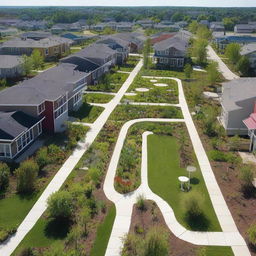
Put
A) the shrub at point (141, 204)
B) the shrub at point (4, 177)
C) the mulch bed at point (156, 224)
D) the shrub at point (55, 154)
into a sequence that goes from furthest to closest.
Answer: the shrub at point (55, 154) < the shrub at point (4, 177) < the shrub at point (141, 204) < the mulch bed at point (156, 224)

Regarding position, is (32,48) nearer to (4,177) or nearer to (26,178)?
(4,177)

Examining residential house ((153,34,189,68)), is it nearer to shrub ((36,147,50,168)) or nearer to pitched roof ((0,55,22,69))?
pitched roof ((0,55,22,69))

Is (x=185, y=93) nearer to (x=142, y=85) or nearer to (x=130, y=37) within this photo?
(x=142, y=85)

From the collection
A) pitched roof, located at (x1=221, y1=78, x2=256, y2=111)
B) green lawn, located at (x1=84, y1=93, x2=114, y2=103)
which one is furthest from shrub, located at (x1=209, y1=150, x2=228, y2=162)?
green lawn, located at (x1=84, y1=93, x2=114, y2=103)

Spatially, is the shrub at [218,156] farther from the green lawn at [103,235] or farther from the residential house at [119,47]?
the residential house at [119,47]

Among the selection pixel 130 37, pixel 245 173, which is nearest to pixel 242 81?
pixel 245 173

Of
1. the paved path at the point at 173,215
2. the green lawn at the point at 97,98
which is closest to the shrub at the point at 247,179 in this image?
the paved path at the point at 173,215
